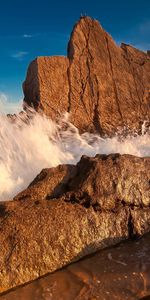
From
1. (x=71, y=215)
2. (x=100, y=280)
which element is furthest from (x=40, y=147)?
(x=100, y=280)

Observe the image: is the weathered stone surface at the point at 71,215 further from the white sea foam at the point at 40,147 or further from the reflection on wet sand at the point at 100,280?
the white sea foam at the point at 40,147

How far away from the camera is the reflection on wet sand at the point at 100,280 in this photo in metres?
4.96

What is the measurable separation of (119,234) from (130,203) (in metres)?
0.65

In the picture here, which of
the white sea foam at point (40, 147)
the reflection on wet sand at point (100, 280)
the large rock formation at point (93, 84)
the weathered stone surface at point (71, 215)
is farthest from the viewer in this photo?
the large rock formation at point (93, 84)

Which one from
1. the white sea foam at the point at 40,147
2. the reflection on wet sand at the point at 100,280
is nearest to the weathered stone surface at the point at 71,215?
the reflection on wet sand at the point at 100,280

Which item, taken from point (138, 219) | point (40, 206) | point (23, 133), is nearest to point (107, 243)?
point (138, 219)

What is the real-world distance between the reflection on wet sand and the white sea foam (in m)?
3.03

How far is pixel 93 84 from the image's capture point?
1383 cm

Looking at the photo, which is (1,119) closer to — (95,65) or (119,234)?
(95,65)

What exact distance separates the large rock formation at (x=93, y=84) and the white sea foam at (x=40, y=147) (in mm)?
722

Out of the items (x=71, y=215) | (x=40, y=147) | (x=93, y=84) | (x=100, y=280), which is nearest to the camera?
(x=100, y=280)

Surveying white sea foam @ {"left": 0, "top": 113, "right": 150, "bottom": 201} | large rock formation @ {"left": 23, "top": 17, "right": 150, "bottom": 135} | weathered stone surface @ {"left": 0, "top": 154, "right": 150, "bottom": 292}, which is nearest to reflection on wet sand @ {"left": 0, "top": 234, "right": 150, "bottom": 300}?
weathered stone surface @ {"left": 0, "top": 154, "right": 150, "bottom": 292}

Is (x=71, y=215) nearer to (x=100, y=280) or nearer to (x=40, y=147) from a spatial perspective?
(x=100, y=280)

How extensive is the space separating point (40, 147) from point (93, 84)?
4373 millimetres
